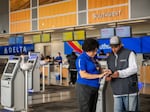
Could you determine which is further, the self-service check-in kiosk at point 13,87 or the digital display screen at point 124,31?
the digital display screen at point 124,31

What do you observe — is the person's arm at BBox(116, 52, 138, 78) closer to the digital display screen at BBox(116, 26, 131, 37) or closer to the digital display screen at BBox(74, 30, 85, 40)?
the digital display screen at BBox(116, 26, 131, 37)

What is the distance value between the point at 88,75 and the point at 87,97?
1.12 feet

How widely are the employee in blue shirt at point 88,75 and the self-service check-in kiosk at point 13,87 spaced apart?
3.57 m

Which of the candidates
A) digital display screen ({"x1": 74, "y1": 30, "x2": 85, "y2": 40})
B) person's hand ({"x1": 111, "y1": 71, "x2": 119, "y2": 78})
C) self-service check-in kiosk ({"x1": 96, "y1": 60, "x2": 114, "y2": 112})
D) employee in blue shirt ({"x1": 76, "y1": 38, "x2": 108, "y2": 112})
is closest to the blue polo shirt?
employee in blue shirt ({"x1": 76, "y1": 38, "x2": 108, "y2": 112})

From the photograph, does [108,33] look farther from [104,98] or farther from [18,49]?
[104,98]

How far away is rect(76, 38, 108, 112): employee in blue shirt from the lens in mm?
3924

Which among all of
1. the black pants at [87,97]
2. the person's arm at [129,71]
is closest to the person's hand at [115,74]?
the person's arm at [129,71]

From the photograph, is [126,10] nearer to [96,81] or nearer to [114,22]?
[114,22]

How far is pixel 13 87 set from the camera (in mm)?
7262

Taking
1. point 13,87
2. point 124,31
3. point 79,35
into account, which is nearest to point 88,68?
point 13,87

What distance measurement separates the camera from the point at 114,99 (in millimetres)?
4094

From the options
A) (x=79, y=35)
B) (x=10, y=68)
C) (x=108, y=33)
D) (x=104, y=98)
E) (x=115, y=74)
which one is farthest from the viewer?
(x=79, y=35)

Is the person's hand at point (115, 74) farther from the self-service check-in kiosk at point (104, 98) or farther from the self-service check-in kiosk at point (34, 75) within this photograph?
the self-service check-in kiosk at point (34, 75)

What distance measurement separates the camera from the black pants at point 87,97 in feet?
13.1
